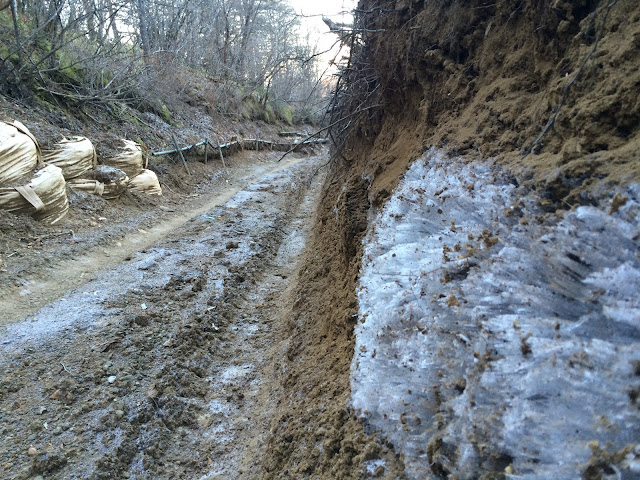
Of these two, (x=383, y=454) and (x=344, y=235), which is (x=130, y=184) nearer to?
(x=344, y=235)

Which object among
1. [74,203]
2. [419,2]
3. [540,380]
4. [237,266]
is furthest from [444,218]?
[74,203]

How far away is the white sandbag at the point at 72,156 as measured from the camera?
729 cm

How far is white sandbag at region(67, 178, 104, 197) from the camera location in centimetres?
764

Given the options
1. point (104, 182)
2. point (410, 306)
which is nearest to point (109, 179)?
point (104, 182)

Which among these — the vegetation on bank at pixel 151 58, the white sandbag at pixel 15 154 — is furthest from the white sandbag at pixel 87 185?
the vegetation on bank at pixel 151 58

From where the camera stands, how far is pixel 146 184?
9.30m

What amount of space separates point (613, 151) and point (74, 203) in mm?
8054

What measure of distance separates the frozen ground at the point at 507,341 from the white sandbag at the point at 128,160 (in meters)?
8.17

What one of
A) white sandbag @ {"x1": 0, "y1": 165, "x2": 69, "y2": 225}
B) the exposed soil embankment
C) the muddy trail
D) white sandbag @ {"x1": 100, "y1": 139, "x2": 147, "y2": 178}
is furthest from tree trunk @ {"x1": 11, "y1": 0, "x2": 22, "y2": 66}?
the exposed soil embankment

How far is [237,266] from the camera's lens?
607 centimetres

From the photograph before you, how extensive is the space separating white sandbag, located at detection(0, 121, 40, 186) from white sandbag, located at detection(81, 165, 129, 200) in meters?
1.54

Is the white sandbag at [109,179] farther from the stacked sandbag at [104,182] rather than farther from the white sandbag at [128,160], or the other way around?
the white sandbag at [128,160]

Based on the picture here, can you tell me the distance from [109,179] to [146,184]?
1.17 metres

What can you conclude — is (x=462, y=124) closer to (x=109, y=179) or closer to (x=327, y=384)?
(x=327, y=384)
